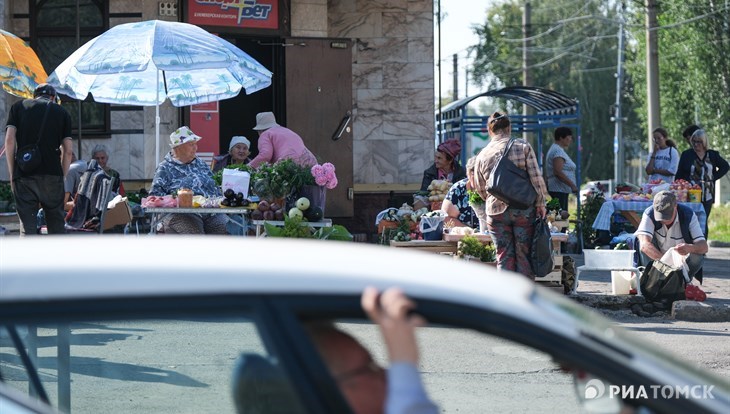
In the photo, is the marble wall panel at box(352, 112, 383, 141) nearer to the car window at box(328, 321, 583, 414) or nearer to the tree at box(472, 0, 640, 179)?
the car window at box(328, 321, 583, 414)

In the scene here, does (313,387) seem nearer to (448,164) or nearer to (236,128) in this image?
(448,164)

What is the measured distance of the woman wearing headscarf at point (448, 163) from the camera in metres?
13.9

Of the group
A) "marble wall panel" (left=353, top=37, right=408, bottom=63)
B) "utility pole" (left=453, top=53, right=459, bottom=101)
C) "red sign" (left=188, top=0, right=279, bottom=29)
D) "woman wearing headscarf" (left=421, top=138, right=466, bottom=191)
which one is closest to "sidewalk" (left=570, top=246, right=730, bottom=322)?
"woman wearing headscarf" (left=421, top=138, right=466, bottom=191)

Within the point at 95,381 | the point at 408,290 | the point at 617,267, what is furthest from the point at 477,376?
the point at 408,290

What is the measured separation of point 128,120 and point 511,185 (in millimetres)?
7690

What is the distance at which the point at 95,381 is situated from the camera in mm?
7066

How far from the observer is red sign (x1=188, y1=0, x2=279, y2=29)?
1552 centimetres

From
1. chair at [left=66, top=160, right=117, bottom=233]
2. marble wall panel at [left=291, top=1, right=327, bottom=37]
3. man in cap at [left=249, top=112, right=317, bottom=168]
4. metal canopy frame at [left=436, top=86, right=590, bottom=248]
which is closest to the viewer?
chair at [left=66, top=160, right=117, bottom=233]

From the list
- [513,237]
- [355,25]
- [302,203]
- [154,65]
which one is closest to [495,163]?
[513,237]

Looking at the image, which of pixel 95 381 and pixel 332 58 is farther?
pixel 332 58

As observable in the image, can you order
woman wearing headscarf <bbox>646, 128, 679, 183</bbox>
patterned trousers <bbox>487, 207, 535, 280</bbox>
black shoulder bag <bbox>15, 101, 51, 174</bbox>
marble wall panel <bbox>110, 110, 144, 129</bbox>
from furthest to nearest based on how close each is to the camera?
1. woman wearing headscarf <bbox>646, 128, 679, 183</bbox>
2. marble wall panel <bbox>110, 110, 144, 129</bbox>
3. black shoulder bag <bbox>15, 101, 51, 174</bbox>
4. patterned trousers <bbox>487, 207, 535, 280</bbox>

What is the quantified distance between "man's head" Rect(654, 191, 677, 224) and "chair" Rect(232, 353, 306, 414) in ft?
27.2

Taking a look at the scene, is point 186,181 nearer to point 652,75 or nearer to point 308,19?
point 308,19

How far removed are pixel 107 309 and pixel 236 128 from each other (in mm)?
16100
